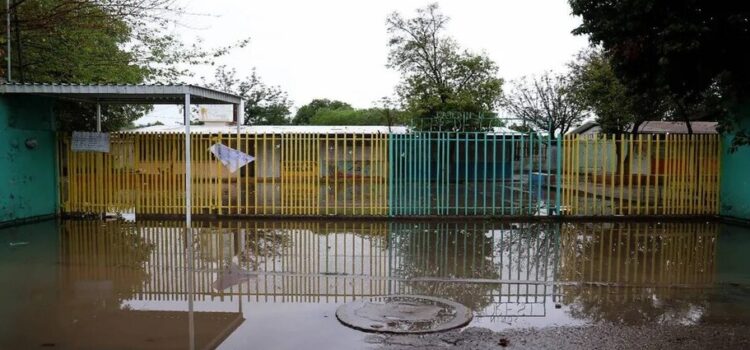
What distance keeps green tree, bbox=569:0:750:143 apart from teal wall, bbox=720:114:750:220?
21.7 inches

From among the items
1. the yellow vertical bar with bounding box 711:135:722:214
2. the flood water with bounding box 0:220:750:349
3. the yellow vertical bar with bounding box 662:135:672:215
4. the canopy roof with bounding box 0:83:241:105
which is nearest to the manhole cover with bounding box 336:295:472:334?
the flood water with bounding box 0:220:750:349

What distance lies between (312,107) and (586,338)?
203 feet

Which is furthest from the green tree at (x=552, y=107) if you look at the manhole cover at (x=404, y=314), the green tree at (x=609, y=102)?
the manhole cover at (x=404, y=314)

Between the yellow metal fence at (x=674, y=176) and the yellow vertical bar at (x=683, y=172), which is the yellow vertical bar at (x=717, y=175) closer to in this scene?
the yellow metal fence at (x=674, y=176)

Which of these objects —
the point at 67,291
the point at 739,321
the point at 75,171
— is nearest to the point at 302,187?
the point at 75,171

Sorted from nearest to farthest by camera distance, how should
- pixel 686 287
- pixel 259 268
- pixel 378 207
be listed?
pixel 686 287 < pixel 259 268 < pixel 378 207

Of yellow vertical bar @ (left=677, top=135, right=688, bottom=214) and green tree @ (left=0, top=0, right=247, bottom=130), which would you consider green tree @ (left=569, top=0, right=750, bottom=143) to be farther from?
green tree @ (left=0, top=0, right=247, bottom=130)

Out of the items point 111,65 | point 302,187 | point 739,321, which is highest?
point 111,65

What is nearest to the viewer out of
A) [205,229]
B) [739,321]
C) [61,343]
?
[61,343]

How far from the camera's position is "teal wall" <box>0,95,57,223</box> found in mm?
11766

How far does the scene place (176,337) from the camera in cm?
543

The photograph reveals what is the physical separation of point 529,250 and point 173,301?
5.77 m

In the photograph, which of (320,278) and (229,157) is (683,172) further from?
(229,157)

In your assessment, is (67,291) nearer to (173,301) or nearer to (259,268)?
(173,301)
